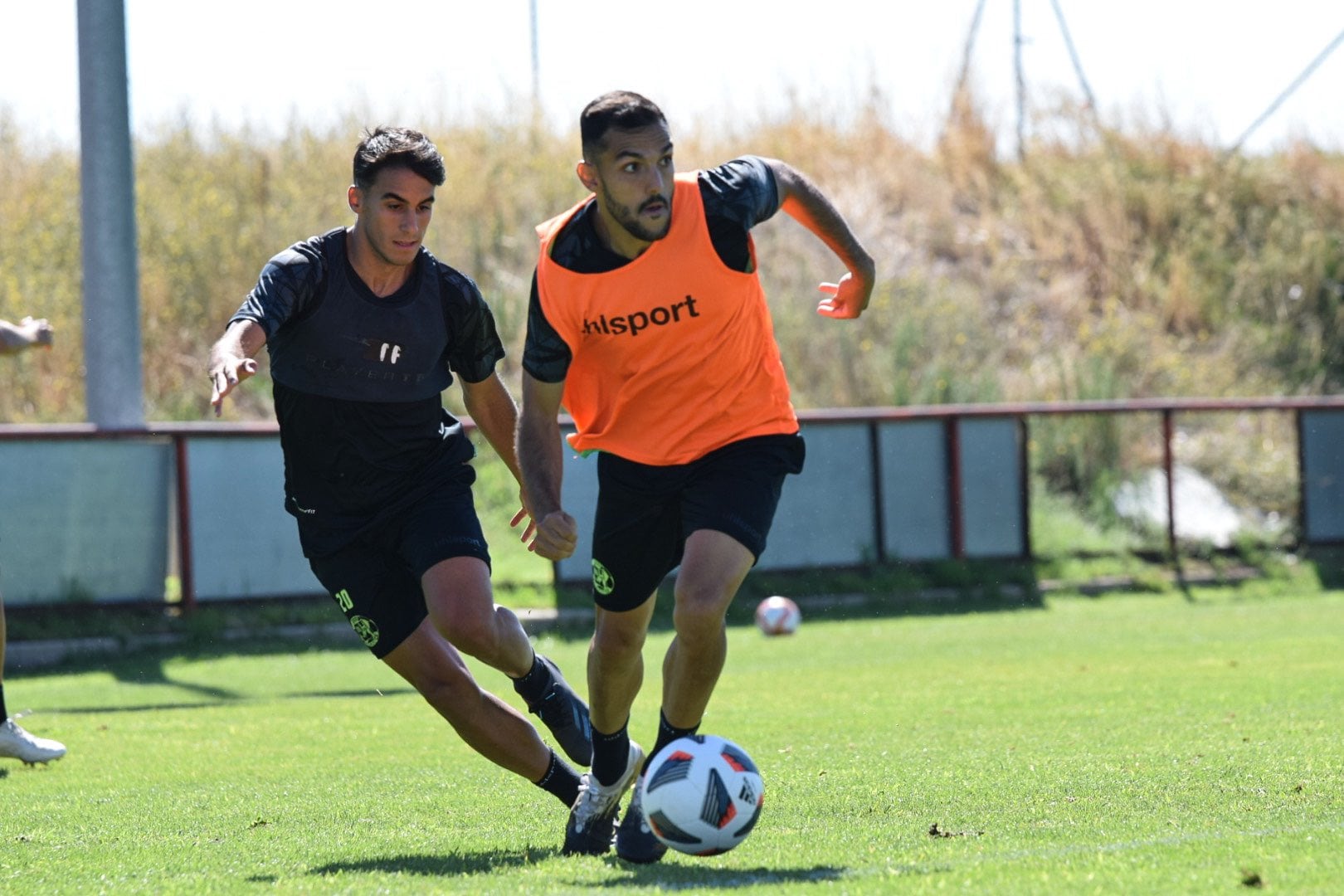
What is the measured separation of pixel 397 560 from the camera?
19.7 feet

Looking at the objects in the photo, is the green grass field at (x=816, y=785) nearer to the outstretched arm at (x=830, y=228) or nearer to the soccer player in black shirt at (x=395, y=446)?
the soccer player in black shirt at (x=395, y=446)

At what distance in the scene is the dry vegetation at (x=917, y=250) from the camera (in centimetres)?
2302

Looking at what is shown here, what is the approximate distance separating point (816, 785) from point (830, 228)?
6.82ft

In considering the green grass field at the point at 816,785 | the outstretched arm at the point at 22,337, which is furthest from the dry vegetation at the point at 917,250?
the outstretched arm at the point at 22,337

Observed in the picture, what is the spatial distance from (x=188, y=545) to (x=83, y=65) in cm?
421

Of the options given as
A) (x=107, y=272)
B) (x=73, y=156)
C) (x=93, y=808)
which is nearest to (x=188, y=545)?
(x=107, y=272)

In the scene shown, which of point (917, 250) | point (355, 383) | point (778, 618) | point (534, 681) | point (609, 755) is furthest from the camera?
point (917, 250)

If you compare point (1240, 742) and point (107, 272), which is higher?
point (107, 272)

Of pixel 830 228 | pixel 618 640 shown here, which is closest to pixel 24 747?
pixel 618 640

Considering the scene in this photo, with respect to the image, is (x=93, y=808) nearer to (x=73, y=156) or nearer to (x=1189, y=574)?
(x=1189, y=574)

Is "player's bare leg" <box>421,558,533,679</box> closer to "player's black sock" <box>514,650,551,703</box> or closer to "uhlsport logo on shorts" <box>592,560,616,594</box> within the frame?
"player's black sock" <box>514,650,551,703</box>

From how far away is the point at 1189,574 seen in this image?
1859 cm

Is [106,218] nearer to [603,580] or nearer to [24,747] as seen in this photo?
[24,747]

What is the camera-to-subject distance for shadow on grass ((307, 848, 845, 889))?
15.6ft
